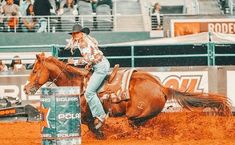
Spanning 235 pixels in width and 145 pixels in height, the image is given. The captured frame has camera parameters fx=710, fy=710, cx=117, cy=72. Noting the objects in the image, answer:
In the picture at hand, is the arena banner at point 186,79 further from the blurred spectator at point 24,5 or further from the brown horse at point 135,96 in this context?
the blurred spectator at point 24,5

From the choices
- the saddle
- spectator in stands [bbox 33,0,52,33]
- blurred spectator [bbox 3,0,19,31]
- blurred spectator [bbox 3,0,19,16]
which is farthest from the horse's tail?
blurred spectator [bbox 3,0,19,16]

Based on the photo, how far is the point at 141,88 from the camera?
1227 cm

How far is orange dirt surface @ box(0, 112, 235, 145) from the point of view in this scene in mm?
12027

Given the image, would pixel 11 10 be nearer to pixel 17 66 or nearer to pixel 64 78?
pixel 17 66

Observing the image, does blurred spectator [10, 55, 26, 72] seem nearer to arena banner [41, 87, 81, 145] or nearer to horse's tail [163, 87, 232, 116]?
horse's tail [163, 87, 232, 116]

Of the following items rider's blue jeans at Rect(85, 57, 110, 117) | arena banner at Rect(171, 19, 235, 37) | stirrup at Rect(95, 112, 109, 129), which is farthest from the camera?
arena banner at Rect(171, 19, 235, 37)

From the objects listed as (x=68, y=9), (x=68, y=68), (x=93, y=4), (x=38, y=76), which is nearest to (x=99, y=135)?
(x=68, y=68)

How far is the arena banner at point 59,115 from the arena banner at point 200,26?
37.1 ft

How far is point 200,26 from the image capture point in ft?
71.8

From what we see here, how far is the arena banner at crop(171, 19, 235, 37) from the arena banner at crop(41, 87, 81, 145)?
11.3m

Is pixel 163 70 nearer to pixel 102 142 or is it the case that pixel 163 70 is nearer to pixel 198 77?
pixel 198 77

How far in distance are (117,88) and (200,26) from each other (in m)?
10.2

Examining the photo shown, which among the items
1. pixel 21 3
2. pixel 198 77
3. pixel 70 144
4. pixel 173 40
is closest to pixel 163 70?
pixel 198 77

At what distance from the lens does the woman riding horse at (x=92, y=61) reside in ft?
38.9
